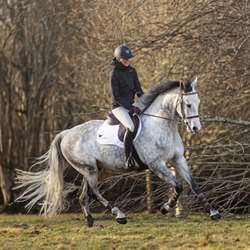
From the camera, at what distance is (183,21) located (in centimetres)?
1278

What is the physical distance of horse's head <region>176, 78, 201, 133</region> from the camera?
9.02 meters

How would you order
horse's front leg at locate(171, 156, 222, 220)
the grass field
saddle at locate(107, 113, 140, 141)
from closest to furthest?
the grass field → horse's front leg at locate(171, 156, 222, 220) → saddle at locate(107, 113, 140, 141)

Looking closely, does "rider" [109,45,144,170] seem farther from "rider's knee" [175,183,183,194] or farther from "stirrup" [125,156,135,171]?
"rider's knee" [175,183,183,194]

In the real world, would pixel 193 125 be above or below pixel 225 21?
below

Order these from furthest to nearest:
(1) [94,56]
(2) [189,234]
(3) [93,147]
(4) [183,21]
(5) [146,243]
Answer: (1) [94,56]
(4) [183,21]
(3) [93,147]
(2) [189,234]
(5) [146,243]

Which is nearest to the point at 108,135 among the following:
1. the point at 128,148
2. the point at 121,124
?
the point at 121,124

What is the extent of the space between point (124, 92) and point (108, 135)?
26.7 inches

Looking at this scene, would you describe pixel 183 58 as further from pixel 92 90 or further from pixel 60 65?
pixel 60 65

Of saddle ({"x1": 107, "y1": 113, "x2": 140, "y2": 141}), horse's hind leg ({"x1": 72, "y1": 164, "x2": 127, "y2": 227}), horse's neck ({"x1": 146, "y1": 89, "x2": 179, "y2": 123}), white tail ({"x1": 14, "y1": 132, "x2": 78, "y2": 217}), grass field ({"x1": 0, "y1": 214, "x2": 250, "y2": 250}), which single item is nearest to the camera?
grass field ({"x1": 0, "y1": 214, "x2": 250, "y2": 250})

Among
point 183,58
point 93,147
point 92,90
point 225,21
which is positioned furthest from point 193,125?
point 92,90

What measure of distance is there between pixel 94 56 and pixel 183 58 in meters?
2.30

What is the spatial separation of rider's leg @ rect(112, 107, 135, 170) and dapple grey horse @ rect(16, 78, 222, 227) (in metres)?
0.12

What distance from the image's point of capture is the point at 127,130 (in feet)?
31.6

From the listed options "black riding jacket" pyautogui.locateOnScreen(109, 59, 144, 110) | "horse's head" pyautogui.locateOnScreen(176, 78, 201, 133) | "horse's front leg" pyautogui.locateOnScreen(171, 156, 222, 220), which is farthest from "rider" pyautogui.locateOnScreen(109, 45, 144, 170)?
"horse's head" pyautogui.locateOnScreen(176, 78, 201, 133)
